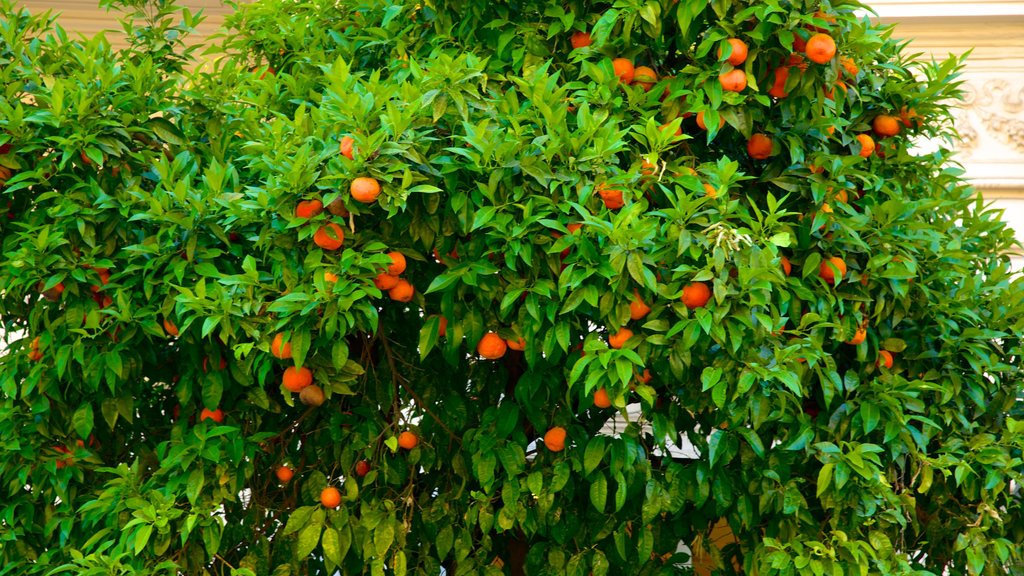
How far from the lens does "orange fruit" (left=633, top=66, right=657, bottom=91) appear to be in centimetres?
267

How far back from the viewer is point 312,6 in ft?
11.0

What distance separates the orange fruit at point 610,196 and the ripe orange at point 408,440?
0.72 meters

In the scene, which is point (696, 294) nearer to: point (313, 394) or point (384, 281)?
point (384, 281)

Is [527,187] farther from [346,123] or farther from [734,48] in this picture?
[734,48]

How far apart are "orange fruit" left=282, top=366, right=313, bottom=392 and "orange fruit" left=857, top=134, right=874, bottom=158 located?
4.69 feet

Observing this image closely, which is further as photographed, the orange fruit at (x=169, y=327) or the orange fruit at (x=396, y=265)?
the orange fruit at (x=169, y=327)

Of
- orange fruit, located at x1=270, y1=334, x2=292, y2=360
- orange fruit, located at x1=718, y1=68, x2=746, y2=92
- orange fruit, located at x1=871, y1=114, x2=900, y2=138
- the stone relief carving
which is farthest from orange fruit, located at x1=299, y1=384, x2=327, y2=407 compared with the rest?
the stone relief carving

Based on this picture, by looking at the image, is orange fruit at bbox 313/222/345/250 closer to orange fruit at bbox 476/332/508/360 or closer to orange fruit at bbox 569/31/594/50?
orange fruit at bbox 476/332/508/360

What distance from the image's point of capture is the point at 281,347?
2326mm

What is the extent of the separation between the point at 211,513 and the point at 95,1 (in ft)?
14.2

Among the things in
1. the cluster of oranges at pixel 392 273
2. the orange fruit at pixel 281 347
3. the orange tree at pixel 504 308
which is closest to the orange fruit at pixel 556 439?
the orange tree at pixel 504 308

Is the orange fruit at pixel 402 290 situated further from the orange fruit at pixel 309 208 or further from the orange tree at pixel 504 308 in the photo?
the orange fruit at pixel 309 208

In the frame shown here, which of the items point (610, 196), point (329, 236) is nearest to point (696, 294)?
point (610, 196)

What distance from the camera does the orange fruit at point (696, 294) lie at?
2.29m
